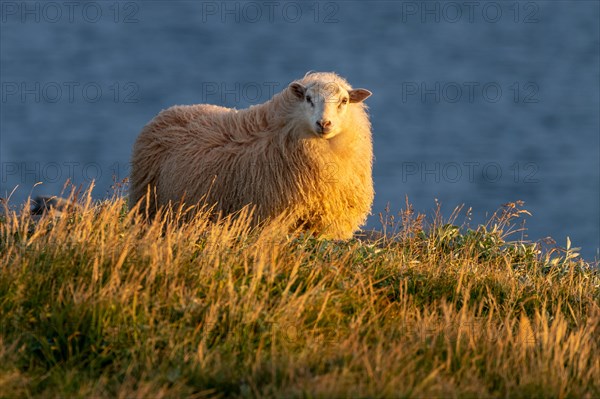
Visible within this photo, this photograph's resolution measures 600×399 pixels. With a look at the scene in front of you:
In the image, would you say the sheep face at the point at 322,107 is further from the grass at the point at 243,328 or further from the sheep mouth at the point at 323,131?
the grass at the point at 243,328

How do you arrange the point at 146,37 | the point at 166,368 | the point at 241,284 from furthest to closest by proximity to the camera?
the point at 146,37
the point at 241,284
the point at 166,368

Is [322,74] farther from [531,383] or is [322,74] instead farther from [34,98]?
[34,98]

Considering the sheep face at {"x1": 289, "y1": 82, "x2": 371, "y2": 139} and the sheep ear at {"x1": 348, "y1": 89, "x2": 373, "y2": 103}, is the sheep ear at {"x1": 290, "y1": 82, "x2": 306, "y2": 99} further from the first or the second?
the sheep ear at {"x1": 348, "y1": 89, "x2": 373, "y2": 103}

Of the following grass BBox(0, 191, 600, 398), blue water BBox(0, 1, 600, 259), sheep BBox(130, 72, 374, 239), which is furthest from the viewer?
blue water BBox(0, 1, 600, 259)

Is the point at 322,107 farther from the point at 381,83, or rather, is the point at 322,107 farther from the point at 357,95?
the point at 381,83

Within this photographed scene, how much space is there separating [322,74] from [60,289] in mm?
4319

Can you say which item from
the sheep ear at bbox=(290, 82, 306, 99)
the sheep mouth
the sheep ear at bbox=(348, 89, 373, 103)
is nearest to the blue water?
the sheep ear at bbox=(348, 89, 373, 103)

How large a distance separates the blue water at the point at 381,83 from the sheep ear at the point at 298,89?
40535 mm

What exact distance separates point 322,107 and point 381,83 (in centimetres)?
8210

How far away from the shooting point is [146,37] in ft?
400

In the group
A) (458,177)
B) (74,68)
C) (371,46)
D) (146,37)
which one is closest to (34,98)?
(74,68)

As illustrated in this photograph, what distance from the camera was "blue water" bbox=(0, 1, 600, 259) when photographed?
7044 centimetres

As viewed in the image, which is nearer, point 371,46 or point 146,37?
point 371,46

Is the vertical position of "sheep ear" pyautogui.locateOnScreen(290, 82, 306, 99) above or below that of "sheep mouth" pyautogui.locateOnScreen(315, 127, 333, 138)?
above
